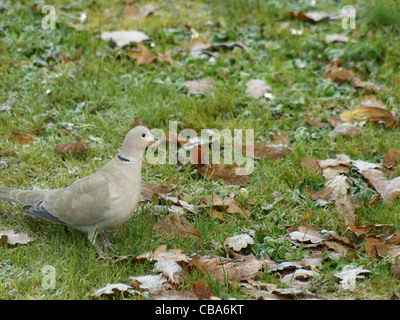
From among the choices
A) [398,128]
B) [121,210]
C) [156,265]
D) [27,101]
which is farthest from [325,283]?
[27,101]

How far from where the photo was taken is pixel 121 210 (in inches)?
→ 141

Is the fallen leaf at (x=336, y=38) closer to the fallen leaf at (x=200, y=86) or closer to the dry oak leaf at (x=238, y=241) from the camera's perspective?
the fallen leaf at (x=200, y=86)

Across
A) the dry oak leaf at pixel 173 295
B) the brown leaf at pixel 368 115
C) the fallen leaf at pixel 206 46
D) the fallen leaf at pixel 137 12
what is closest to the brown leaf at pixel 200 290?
the dry oak leaf at pixel 173 295

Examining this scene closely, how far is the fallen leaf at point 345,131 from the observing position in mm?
5055

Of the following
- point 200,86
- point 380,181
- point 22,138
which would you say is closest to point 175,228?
point 380,181

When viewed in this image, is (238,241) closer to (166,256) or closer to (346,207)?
(166,256)

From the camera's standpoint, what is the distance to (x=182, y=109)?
528 centimetres

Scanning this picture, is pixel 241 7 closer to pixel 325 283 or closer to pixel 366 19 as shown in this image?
Result: pixel 366 19

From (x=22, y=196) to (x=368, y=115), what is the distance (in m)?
3.15

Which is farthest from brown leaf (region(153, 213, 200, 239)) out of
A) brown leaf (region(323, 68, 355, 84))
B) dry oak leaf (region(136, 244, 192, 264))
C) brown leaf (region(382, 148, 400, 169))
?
brown leaf (region(323, 68, 355, 84))

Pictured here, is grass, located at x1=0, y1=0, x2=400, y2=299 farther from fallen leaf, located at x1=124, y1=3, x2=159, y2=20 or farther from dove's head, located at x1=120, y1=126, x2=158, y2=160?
dove's head, located at x1=120, y1=126, x2=158, y2=160

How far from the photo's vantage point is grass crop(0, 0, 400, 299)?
3559mm

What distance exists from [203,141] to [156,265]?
1.72 meters

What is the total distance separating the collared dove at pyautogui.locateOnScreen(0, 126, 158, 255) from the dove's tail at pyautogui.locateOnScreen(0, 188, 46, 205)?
0.03m
